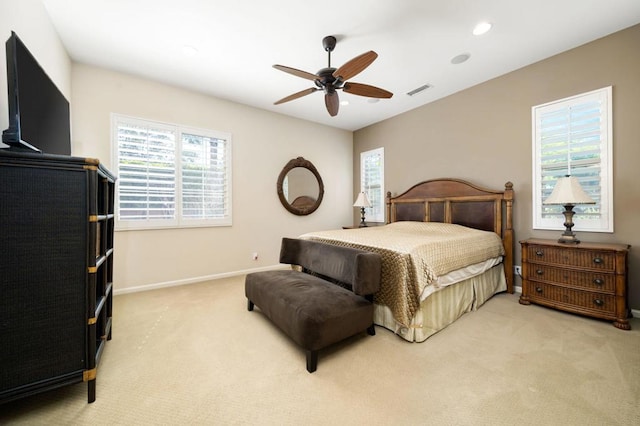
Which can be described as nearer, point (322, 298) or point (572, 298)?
point (322, 298)

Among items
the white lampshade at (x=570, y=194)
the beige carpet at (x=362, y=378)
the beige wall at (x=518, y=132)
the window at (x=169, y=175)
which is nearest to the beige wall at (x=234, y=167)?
the window at (x=169, y=175)

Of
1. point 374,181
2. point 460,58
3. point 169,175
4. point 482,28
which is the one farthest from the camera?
point 374,181

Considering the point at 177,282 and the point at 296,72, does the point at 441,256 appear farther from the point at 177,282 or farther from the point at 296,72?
the point at 177,282

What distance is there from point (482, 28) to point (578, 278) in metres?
2.61

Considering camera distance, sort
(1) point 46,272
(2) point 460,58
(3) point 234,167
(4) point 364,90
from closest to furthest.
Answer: (1) point 46,272
(4) point 364,90
(2) point 460,58
(3) point 234,167

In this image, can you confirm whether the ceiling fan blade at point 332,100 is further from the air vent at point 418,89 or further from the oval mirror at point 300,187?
the oval mirror at point 300,187

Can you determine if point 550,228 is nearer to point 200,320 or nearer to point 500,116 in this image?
point 500,116

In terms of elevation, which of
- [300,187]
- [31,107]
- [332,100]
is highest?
[332,100]

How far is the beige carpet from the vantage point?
52.0 inches

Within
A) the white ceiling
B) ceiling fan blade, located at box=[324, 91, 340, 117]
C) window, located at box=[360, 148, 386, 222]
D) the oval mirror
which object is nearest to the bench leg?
ceiling fan blade, located at box=[324, 91, 340, 117]

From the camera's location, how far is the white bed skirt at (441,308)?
6.73 ft

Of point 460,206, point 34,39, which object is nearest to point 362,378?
point 460,206

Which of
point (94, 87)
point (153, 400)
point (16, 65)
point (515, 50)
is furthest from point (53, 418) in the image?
point (515, 50)

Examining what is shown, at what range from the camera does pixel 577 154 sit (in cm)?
276
